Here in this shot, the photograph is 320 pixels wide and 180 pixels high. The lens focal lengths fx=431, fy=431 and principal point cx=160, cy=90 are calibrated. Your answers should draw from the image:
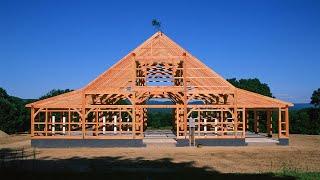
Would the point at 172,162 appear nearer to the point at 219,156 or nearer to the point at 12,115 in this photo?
the point at 219,156

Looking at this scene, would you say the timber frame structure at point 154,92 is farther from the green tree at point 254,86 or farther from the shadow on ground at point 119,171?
the green tree at point 254,86

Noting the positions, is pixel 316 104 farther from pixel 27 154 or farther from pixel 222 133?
pixel 27 154

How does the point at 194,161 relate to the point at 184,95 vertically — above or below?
below

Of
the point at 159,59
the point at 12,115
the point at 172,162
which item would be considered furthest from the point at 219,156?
the point at 12,115

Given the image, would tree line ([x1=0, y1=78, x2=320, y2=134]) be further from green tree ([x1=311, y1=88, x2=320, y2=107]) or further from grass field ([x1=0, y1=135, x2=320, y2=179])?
grass field ([x1=0, y1=135, x2=320, y2=179])

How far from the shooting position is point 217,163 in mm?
19250

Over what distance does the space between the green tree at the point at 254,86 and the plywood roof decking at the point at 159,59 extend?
2435cm

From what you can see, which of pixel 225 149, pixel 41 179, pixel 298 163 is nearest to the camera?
pixel 41 179

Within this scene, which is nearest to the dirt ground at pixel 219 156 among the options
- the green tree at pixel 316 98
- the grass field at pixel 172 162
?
the grass field at pixel 172 162

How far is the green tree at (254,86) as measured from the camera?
52.1 meters

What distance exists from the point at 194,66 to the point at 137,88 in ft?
13.2

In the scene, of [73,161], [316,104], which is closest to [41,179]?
[73,161]

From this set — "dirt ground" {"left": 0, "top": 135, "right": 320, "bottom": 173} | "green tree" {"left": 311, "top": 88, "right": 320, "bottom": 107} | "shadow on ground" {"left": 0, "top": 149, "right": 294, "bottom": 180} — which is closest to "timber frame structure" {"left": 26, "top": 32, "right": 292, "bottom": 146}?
"dirt ground" {"left": 0, "top": 135, "right": 320, "bottom": 173}

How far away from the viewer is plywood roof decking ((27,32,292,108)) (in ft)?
89.5
